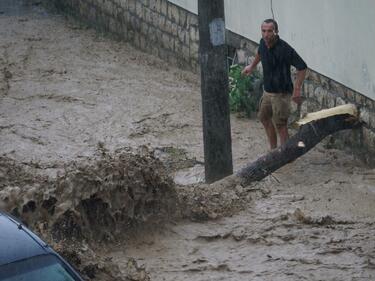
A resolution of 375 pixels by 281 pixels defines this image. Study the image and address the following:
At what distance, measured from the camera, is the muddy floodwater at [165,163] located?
788 centimetres

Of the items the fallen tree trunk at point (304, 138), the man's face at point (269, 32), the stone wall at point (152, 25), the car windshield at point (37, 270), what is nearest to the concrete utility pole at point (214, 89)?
the fallen tree trunk at point (304, 138)

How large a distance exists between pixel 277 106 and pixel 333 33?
0.94 meters

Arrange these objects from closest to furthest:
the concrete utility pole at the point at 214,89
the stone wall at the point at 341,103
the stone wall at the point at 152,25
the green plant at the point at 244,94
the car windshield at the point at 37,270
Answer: the car windshield at the point at 37,270
the concrete utility pole at the point at 214,89
the stone wall at the point at 341,103
the green plant at the point at 244,94
the stone wall at the point at 152,25

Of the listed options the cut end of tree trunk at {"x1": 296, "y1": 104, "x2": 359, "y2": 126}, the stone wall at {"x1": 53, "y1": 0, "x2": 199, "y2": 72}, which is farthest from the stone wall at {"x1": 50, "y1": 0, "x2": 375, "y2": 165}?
the cut end of tree trunk at {"x1": 296, "y1": 104, "x2": 359, "y2": 126}

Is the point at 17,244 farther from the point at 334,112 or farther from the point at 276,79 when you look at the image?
the point at 276,79

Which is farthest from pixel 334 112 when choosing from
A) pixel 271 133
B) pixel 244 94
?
pixel 244 94

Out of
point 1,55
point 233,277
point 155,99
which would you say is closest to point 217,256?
point 233,277

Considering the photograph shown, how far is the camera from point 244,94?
40.6 ft

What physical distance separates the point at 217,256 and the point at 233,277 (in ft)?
1.49

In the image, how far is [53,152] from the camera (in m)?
11.1

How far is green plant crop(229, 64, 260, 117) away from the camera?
1234cm

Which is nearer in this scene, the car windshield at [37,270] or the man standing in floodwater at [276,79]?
the car windshield at [37,270]

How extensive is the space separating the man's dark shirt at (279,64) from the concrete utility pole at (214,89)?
0.80m

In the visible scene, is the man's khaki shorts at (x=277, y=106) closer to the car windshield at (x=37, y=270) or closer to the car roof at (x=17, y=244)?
the car roof at (x=17, y=244)
